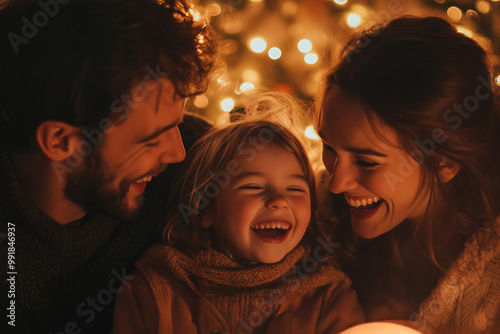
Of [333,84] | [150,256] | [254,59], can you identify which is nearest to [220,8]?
[254,59]

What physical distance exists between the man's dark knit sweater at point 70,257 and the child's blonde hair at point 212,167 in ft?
0.18

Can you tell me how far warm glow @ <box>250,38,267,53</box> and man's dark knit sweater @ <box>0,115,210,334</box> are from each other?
1.54 feet

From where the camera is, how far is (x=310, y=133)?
3.93 feet

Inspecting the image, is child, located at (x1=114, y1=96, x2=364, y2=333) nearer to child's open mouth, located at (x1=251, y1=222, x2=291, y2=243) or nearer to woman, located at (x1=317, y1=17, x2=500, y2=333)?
child's open mouth, located at (x1=251, y1=222, x2=291, y2=243)

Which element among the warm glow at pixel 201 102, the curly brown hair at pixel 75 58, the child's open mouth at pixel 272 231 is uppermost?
the curly brown hair at pixel 75 58

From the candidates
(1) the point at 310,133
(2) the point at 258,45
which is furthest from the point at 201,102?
(1) the point at 310,133

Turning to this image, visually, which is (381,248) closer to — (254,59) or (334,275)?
(334,275)

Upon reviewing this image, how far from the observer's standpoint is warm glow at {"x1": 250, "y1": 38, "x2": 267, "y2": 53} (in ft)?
4.51

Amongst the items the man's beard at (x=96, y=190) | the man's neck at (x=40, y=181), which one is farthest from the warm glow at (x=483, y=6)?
the man's neck at (x=40, y=181)

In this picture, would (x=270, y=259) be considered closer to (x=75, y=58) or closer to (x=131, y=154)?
(x=131, y=154)

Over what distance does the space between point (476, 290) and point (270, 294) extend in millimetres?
451

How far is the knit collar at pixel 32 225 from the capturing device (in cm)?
89

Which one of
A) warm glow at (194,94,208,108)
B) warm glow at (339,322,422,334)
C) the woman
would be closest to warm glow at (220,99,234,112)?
warm glow at (194,94,208,108)

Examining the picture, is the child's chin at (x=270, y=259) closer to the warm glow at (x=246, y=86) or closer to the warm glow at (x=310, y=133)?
the warm glow at (x=310, y=133)
